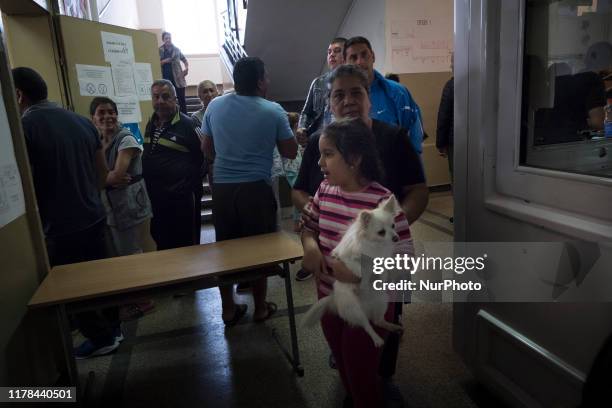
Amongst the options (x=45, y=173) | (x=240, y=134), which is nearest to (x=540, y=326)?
(x=240, y=134)

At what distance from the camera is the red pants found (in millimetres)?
1252

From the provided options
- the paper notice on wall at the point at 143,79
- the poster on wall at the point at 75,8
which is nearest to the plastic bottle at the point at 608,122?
→ the paper notice on wall at the point at 143,79

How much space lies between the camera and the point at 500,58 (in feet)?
4.65

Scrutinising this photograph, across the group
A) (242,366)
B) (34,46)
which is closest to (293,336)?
(242,366)

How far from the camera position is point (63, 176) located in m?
2.09

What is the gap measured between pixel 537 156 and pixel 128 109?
3.37m

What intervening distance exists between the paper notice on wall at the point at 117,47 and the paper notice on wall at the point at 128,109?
34 cm

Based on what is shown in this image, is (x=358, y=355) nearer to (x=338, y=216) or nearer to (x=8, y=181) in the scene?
(x=338, y=216)

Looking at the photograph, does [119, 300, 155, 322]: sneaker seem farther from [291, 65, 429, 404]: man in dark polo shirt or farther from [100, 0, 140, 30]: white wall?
[100, 0, 140, 30]: white wall

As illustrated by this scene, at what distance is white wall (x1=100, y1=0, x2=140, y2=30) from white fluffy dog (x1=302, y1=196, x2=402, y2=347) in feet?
18.6

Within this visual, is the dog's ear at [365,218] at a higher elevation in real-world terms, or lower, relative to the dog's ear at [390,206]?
lower

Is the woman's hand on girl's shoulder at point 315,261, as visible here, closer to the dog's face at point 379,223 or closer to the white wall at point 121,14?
the dog's face at point 379,223

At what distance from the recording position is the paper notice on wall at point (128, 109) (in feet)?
11.6

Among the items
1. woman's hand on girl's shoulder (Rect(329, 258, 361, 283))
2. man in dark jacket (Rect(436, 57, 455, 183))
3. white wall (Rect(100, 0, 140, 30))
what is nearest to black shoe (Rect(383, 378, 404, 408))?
woman's hand on girl's shoulder (Rect(329, 258, 361, 283))
